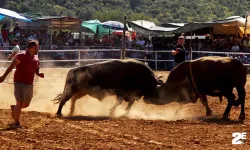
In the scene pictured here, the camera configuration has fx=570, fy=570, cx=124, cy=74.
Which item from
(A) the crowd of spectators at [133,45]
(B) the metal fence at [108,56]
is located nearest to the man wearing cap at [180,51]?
(B) the metal fence at [108,56]

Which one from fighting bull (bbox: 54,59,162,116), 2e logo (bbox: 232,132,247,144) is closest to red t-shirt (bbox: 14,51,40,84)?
fighting bull (bbox: 54,59,162,116)

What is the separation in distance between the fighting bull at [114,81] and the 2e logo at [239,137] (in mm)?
3355

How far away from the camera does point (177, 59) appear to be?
51.0 feet

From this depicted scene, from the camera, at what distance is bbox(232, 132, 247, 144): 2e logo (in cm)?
912

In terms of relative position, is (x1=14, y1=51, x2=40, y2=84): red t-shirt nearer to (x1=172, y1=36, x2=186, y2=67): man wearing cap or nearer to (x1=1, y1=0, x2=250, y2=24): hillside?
(x1=172, y1=36, x2=186, y2=67): man wearing cap

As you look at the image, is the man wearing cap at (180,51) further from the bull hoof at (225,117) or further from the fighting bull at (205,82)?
the bull hoof at (225,117)

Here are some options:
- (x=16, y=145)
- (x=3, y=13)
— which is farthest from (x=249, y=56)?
(x=16, y=145)

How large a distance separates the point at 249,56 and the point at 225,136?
1457cm

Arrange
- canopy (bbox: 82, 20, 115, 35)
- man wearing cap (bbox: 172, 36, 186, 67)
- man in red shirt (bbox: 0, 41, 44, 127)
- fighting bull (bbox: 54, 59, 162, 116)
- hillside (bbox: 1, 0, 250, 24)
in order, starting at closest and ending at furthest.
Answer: man in red shirt (bbox: 0, 41, 44, 127)
fighting bull (bbox: 54, 59, 162, 116)
man wearing cap (bbox: 172, 36, 186, 67)
canopy (bbox: 82, 20, 115, 35)
hillside (bbox: 1, 0, 250, 24)

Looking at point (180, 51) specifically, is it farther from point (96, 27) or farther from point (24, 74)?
point (96, 27)

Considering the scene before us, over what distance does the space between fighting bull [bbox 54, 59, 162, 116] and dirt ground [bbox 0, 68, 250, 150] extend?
19.9 inches

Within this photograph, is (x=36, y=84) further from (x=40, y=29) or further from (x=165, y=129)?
(x=40, y=29)

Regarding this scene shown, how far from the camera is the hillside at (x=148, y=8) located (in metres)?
84.3

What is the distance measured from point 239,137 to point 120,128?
7.08ft
